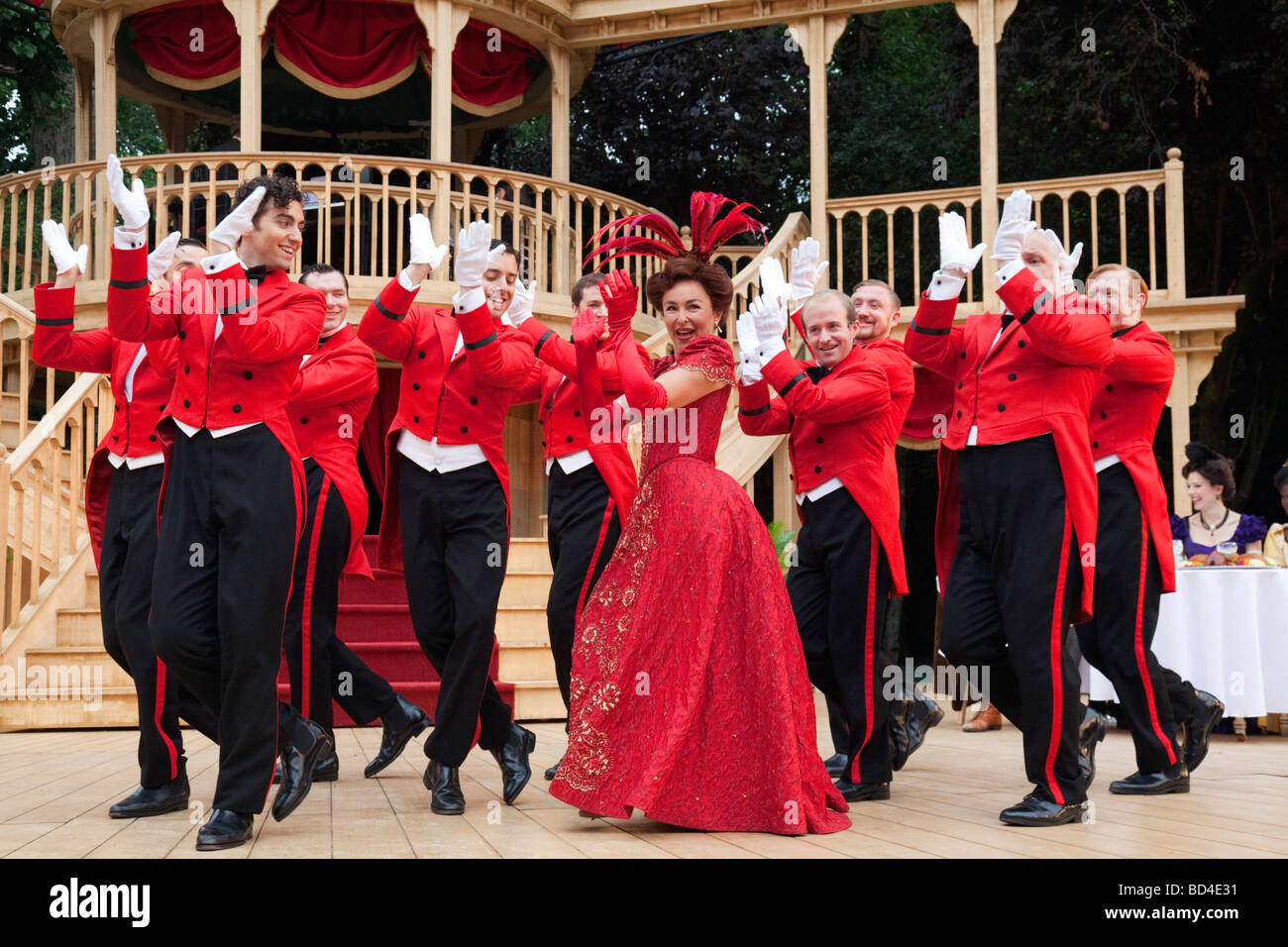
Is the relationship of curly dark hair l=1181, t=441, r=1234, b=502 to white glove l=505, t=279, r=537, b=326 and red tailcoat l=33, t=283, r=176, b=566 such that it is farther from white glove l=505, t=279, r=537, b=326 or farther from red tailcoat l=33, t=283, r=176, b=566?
red tailcoat l=33, t=283, r=176, b=566

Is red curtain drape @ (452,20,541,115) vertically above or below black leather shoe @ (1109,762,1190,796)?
above

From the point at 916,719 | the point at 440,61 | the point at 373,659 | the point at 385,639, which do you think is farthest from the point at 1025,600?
the point at 440,61

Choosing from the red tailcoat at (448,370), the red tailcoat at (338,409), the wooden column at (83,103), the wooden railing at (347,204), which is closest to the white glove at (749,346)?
the red tailcoat at (448,370)

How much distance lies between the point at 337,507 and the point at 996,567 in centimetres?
233

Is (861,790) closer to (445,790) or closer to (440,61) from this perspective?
(445,790)

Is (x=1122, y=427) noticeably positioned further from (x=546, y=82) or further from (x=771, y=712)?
(x=546, y=82)

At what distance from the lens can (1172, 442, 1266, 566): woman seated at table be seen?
715cm

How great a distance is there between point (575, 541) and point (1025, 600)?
1646 mm

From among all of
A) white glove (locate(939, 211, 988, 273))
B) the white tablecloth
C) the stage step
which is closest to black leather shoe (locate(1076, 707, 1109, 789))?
white glove (locate(939, 211, 988, 273))

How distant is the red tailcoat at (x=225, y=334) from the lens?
3.48 metres

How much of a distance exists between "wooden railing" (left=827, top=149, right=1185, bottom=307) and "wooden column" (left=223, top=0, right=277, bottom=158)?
4516mm

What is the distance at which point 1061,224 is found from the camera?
1620 cm
